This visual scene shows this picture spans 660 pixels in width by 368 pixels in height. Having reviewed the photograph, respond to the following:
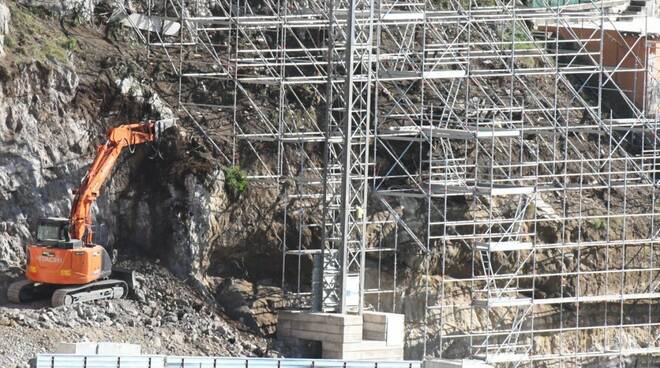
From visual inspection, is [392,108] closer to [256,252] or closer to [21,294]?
[256,252]

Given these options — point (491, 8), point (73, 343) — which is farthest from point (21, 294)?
point (491, 8)

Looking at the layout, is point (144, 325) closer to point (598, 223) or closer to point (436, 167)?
point (436, 167)

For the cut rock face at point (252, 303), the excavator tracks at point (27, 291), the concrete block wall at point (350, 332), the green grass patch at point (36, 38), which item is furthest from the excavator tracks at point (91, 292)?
the green grass patch at point (36, 38)

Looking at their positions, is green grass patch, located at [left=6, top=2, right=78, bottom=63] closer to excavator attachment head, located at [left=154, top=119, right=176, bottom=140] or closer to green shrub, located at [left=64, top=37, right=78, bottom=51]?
green shrub, located at [left=64, top=37, right=78, bottom=51]

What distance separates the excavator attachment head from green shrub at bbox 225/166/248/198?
1663 mm

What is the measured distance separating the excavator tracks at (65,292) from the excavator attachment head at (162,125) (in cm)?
373

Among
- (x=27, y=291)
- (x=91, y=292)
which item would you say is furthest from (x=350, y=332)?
(x=27, y=291)

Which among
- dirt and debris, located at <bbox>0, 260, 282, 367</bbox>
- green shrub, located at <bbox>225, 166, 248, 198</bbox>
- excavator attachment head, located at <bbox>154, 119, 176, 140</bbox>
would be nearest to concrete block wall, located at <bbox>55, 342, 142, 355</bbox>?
dirt and debris, located at <bbox>0, 260, 282, 367</bbox>

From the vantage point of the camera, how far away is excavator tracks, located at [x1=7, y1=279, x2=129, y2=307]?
165 ft

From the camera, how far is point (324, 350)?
52438mm

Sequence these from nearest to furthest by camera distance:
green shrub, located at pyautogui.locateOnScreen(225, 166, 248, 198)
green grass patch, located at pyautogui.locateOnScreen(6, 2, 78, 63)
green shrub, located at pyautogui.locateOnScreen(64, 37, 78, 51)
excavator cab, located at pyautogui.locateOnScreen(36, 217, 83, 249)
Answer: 1. excavator cab, located at pyautogui.locateOnScreen(36, 217, 83, 249)
2. green grass patch, located at pyautogui.locateOnScreen(6, 2, 78, 63)
3. green shrub, located at pyautogui.locateOnScreen(225, 166, 248, 198)
4. green shrub, located at pyautogui.locateOnScreen(64, 37, 78, 51)

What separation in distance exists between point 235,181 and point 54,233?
541 centimetres

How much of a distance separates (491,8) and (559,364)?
342 inches

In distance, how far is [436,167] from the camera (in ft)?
179
